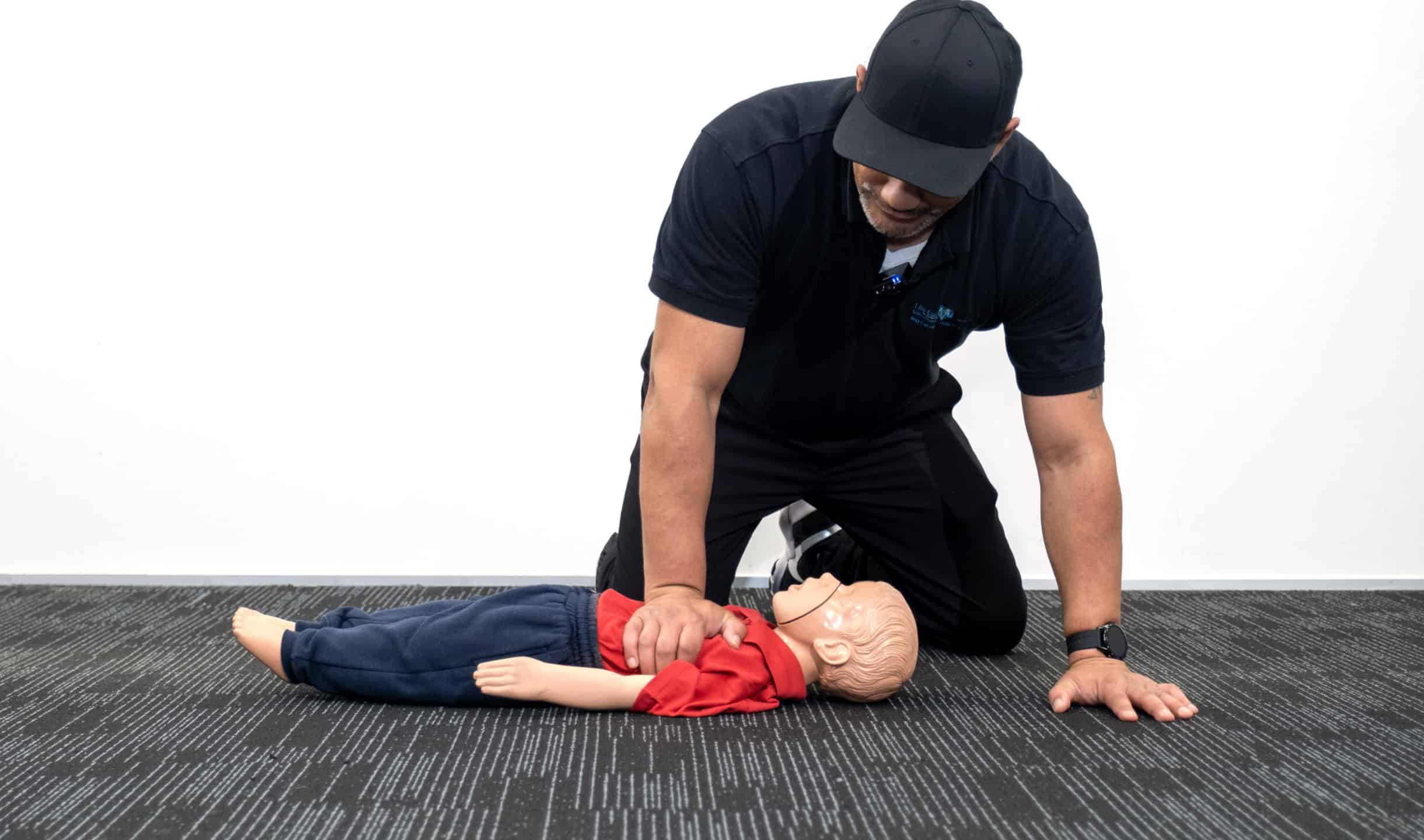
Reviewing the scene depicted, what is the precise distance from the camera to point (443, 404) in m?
2.61

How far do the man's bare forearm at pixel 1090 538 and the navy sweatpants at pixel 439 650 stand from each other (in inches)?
26.8

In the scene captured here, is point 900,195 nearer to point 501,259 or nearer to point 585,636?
point 585,636

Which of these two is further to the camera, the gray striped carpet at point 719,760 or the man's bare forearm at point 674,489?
the man's bare forearm at point 674,489

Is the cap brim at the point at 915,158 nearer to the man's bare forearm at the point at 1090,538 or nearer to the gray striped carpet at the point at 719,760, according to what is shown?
the man's bare forearm at the point at 1090,538

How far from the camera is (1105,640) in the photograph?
160 cm

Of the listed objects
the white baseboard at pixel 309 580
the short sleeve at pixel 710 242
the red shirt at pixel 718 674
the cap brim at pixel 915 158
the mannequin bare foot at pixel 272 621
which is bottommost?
the white baseboard at pixel 309 580

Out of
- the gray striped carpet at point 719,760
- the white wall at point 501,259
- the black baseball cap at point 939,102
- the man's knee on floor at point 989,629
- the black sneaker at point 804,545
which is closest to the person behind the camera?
the gray striped carpet at point 719,760

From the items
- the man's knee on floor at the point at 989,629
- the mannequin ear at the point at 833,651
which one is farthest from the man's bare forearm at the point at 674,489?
the man's knee on floor at the point at 989,629

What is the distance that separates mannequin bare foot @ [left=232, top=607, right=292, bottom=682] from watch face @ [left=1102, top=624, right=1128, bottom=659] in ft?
3.73

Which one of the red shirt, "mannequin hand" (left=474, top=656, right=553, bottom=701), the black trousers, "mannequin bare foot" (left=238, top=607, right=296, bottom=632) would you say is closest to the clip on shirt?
the black trousers

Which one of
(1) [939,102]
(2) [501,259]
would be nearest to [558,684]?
(1) [939,102]

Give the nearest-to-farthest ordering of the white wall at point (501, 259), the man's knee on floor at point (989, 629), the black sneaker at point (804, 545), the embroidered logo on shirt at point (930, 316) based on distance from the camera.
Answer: the embroidered logo on shirt at point (930, 316) → the man's knee on floor at point (989, 629) → the black sneaker at point (804, 545) → the white wall at point (501, 259)

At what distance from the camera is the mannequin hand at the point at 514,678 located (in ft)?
4.83

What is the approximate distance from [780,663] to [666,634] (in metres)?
0.17
